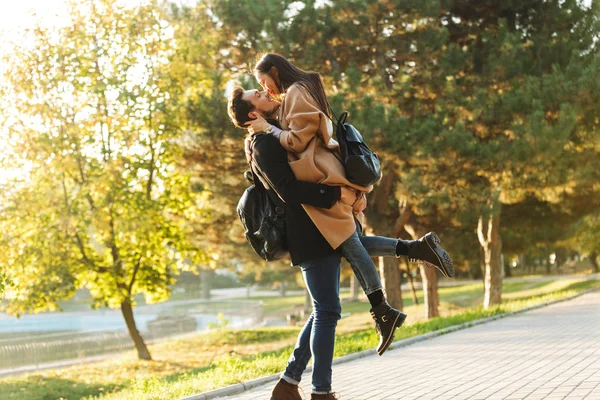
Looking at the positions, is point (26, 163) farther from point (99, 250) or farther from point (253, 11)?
point (253, 11)

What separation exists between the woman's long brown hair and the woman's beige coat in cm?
8

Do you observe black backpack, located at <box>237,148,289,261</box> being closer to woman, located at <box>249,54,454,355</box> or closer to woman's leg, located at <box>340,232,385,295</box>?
woman, located at <box>249,54,454,355</box>

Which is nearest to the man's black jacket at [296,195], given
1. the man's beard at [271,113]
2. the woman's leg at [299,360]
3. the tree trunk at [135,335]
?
the man's beard at [271,113]

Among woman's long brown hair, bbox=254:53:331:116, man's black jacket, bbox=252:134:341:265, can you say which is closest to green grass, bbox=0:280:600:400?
man's black jacket, bbox=252:134:341:265

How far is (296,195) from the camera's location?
4.54 m

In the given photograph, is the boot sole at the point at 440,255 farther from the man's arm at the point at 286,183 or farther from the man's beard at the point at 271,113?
the man's beard at the point at 271,113

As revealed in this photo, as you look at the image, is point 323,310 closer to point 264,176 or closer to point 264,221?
point 264,221

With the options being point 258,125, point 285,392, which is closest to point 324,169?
point 258,125

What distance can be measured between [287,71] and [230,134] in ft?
51.6

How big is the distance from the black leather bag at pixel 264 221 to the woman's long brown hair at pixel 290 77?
19.6 inches

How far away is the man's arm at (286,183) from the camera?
4.53m

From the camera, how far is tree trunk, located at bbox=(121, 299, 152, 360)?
2223 cm

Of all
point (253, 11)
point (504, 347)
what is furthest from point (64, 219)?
point (504, 347)

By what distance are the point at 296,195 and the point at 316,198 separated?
0.11 metres
